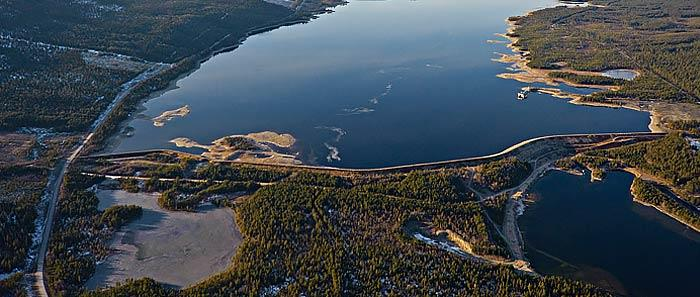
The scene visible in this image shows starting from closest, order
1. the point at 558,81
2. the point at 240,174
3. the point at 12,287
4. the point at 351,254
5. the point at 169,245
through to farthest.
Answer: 1. the point at 12,287
2. the point at 351,254
3. the point at 169,245
4. the point at 240,174
5. the point at 558,81

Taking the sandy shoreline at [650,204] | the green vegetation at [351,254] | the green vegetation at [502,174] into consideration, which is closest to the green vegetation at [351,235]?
the green vegetation at [351,254]

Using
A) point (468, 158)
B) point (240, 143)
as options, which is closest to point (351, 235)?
point (468, 158)

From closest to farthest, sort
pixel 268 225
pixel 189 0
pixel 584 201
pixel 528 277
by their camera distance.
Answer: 1. pixel 528 277
2. pixel 268 225
3. pixel 584 201
4. pixel 189 0

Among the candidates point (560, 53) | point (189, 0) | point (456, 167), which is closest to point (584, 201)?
point (456, 167)

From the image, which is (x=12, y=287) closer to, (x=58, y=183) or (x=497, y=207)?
(x=58, y=183)

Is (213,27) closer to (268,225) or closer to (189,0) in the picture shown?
(189,0)

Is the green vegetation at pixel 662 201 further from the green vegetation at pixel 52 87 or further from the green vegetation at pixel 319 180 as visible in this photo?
the green vegetation at pixel 52 87
